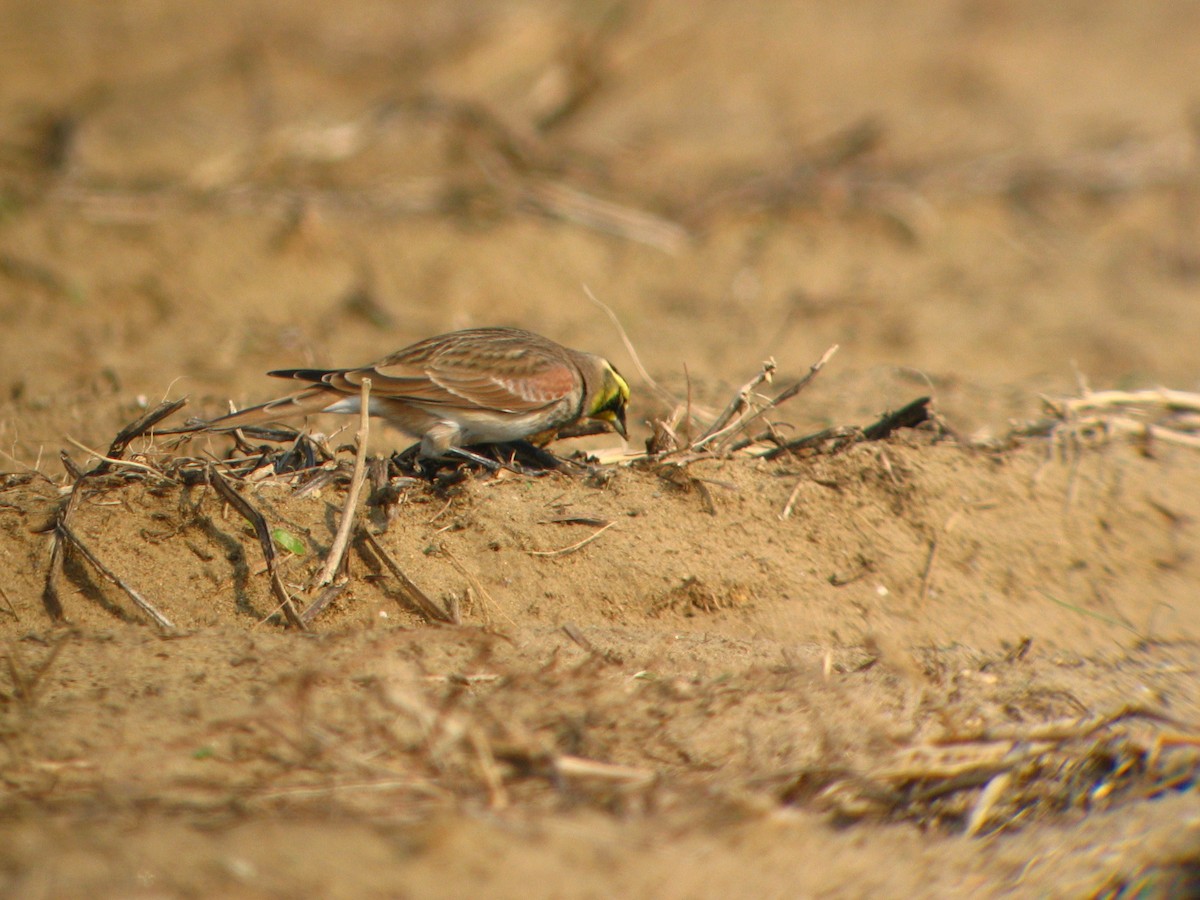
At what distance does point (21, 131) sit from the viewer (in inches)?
460

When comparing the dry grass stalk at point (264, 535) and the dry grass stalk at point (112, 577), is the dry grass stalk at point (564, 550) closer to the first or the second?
the dry grass stalk at point (264, 535)

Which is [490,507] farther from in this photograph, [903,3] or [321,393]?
[903,3]

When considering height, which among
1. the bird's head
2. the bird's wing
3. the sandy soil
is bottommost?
the sandy soil

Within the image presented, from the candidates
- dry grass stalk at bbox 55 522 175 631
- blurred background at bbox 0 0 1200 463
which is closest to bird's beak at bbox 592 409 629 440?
blurred background at bbox 0 0 1200 463

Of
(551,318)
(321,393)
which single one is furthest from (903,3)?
(321,393)

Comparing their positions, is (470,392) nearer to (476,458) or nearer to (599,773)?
(476,458)

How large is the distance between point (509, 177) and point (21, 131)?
502 cm

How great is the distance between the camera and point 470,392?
18.2 feet

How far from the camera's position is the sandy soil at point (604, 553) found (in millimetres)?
3242

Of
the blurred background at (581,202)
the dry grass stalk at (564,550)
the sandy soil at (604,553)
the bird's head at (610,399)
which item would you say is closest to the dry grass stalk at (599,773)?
the sandy soil at (604,553)

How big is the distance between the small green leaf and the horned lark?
782 mm

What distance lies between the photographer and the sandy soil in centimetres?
324

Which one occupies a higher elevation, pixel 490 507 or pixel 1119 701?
pixel 490 507

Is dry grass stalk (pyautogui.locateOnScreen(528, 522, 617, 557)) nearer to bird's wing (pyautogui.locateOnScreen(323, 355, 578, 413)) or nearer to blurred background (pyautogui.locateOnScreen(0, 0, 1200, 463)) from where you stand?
bird's wing (pyautogui.locateOnScreen(323, 355, 578, 413))
